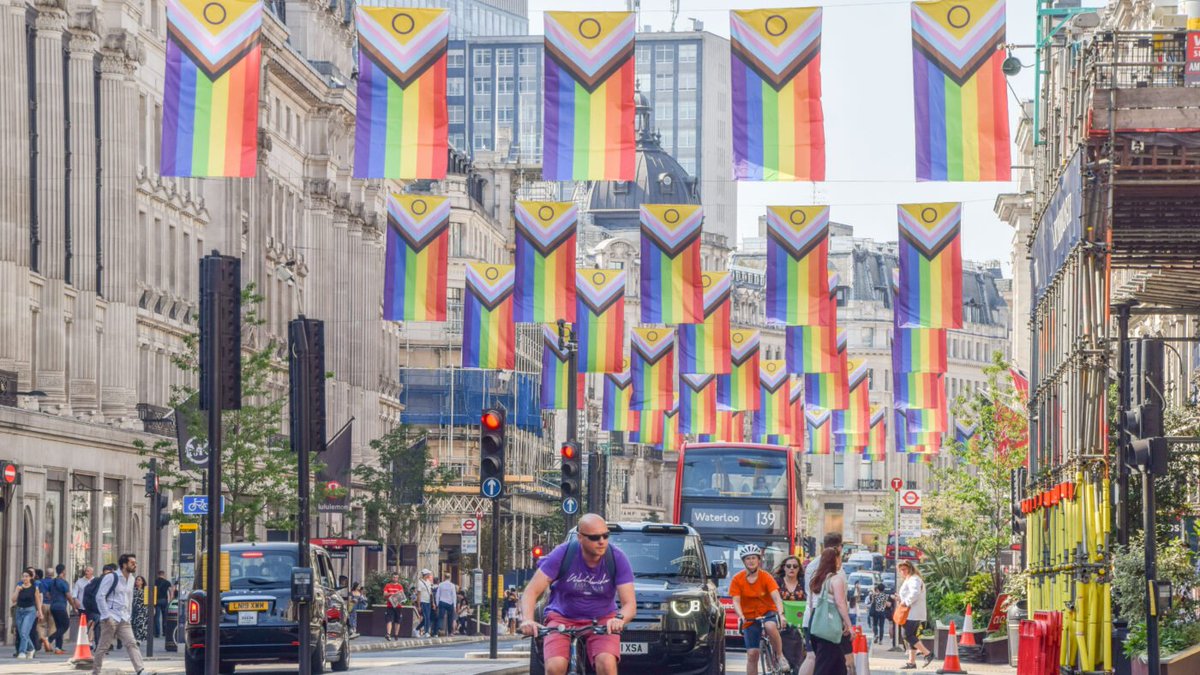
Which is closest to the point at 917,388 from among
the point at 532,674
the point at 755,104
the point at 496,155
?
the point at 755,104

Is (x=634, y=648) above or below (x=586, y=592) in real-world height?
below

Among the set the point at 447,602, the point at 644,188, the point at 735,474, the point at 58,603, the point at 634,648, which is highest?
the point at 644,188

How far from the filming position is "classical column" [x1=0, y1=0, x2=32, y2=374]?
4966cm

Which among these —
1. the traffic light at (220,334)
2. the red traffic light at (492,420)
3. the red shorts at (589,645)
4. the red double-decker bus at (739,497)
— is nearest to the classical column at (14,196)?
the red double-decker bus at (739,497)

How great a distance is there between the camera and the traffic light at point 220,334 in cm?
2031

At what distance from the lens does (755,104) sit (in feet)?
98.0

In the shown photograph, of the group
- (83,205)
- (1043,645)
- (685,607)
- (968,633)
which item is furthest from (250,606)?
(83,205)

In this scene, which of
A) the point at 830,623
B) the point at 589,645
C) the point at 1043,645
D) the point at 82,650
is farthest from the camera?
the point at 82,650

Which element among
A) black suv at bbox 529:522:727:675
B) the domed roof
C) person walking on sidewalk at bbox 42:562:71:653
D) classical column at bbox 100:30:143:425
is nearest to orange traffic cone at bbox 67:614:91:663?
person walking on sidewalk at bbox 42:562:71:653

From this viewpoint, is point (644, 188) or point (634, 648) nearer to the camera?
point (634, 648)

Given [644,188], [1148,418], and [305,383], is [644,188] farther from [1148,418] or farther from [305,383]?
[1148,418]

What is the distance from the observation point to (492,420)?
110 feet

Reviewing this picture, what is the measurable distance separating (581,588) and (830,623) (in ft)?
19.0

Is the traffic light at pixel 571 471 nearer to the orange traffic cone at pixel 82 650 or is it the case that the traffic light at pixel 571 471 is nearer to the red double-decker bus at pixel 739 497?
the red double-decker bus at pixel 739 497
